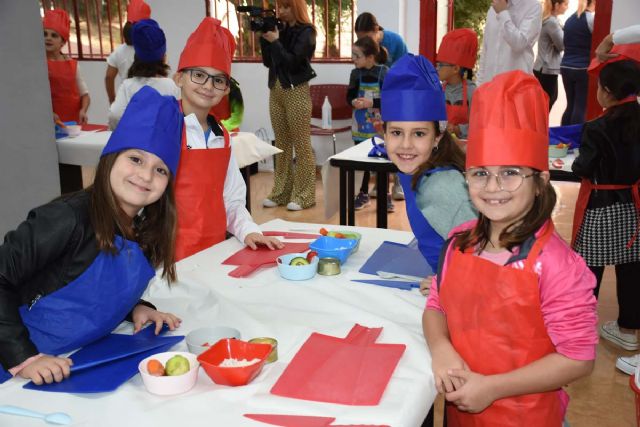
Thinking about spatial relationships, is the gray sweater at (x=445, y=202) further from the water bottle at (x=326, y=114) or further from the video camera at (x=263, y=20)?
the water bottle at (x=326, y=114)

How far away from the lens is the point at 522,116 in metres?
1.25

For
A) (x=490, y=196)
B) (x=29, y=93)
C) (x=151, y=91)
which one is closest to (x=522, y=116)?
(x=490, y=196)

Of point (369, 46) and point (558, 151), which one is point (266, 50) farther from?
point (558, 151)

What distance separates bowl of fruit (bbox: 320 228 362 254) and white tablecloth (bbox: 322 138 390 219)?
1376 millimetres

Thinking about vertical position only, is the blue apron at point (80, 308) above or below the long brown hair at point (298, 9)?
below

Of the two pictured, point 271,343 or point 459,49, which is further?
point 459,49

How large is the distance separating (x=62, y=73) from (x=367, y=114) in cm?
227

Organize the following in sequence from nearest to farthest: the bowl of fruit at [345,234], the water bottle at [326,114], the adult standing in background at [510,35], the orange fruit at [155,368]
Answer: the orange fruit at [155,368] < the bowl of fruit at [345,234] < the adult standing in background at [510,35] < the water bottle at [326,114]

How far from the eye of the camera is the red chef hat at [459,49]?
12.5 feet

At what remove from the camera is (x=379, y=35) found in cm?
492

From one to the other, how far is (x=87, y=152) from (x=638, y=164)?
2.97m

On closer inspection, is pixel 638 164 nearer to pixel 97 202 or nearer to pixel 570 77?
pixel 97 202

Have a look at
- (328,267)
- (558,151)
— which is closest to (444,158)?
(328,267)

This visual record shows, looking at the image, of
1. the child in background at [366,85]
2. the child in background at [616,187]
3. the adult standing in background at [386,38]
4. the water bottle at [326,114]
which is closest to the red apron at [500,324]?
the child in background at [616,187]
